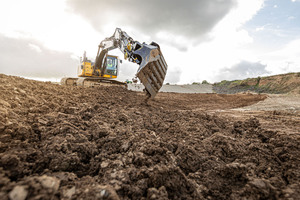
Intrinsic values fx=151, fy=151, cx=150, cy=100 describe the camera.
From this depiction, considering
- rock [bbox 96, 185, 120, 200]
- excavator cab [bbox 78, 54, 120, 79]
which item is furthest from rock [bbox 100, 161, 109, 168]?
excavator cab [bbox 78, 54, 120, 79]

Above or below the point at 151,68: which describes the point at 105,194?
below

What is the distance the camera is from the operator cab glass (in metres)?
11.3

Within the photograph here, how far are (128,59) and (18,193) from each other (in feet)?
19.9

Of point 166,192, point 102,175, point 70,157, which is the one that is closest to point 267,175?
point 166,192

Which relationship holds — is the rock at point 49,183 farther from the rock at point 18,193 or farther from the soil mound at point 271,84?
the soil mound at point 271,84

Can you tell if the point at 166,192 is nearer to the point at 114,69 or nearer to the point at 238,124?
the point at 238,124

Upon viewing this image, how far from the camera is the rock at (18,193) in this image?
0.98m

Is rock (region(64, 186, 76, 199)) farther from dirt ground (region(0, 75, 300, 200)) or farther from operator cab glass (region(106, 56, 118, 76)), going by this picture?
operator cab glass (region(106, 56, 118, 76))

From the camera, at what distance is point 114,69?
11.6 meters

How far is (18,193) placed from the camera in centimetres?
100

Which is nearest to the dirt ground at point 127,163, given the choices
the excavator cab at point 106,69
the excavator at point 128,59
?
the excavator at point 128,59

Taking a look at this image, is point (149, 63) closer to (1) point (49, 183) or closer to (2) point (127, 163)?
(2) point (127, 163)

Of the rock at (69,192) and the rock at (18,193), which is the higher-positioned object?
the rock at (18,193)

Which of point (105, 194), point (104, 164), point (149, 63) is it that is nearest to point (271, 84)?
point (149, 63)
